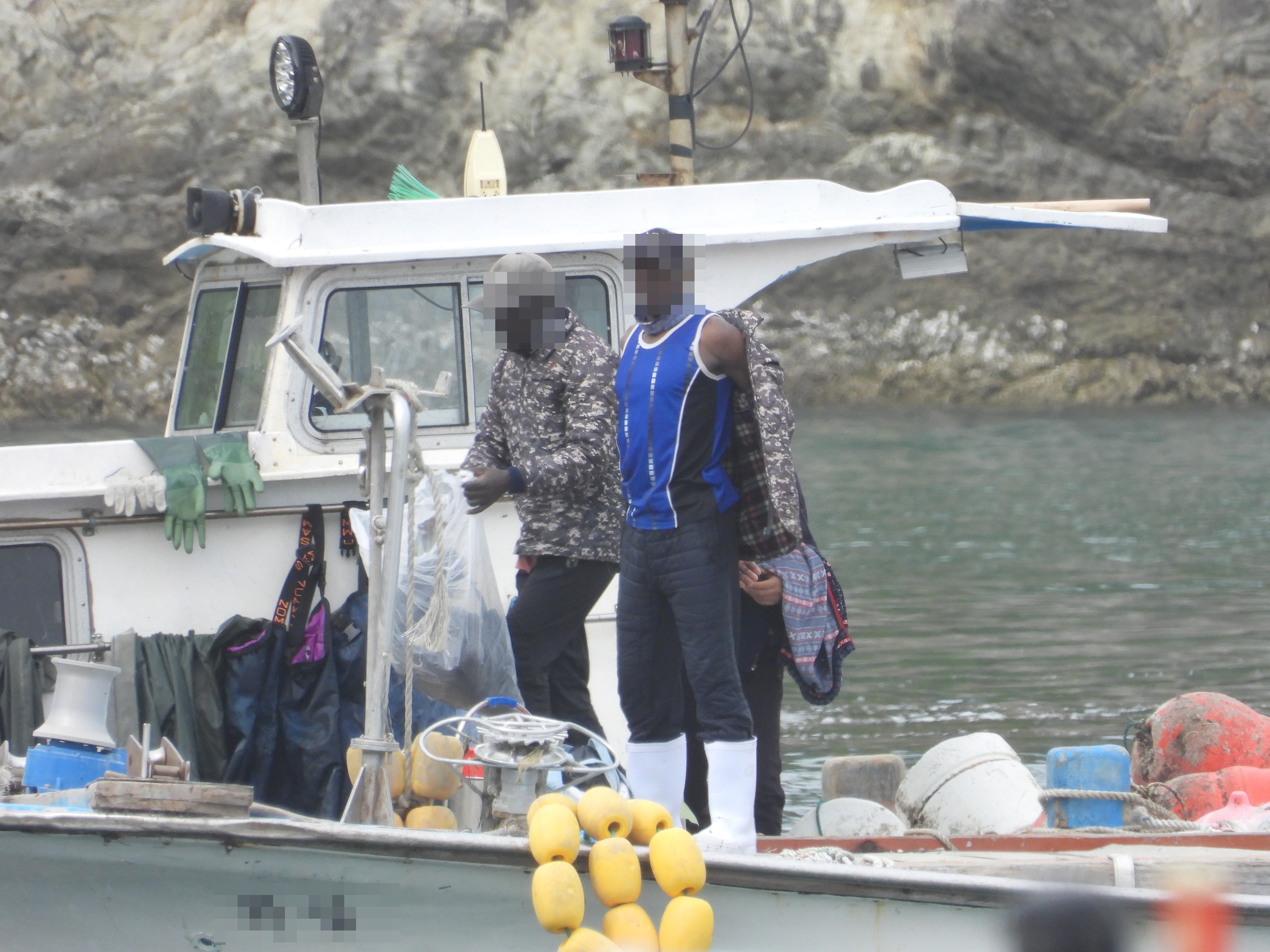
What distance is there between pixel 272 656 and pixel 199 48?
2463 centimetres

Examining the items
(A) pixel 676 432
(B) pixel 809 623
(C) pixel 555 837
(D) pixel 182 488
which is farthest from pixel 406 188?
(C) pixel 555 837

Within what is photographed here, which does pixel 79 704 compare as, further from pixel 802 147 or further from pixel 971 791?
pixel 802 147

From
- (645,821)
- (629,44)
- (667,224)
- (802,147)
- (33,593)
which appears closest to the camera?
(645,821)

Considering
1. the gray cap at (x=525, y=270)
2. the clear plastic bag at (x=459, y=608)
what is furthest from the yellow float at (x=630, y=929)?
the gray cap at (x=525, y=270)

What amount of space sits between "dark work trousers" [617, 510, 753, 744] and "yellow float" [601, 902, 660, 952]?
0.85 m

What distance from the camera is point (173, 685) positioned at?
4.84 m

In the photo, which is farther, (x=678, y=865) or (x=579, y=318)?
(x=579, y=318)

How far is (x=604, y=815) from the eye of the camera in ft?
11.7

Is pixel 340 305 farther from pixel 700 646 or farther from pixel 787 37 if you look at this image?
pixel 787 37

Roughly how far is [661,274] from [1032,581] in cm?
894

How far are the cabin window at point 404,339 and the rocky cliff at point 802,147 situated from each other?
2125 centimetres

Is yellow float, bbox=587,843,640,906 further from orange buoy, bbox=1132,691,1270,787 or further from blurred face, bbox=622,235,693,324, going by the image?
orange buoy, bbox=1132,691,1270,787

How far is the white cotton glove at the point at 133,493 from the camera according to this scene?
4914mm

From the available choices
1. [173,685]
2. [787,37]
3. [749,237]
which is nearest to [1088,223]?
[749,237]
